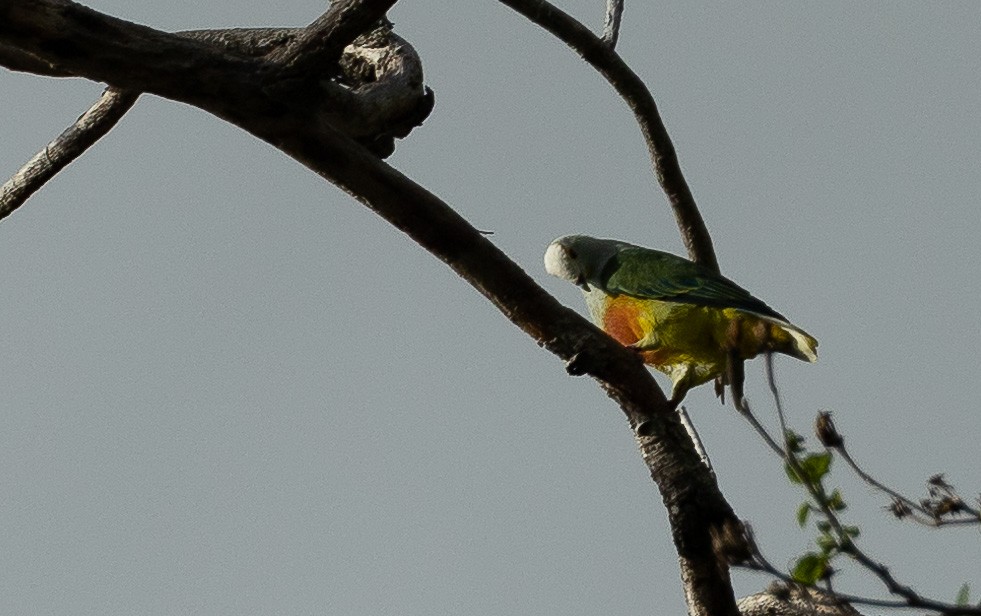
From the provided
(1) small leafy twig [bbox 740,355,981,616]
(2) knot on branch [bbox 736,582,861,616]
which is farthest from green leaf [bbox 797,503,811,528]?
(2) knot on branch [bbox 736,582,861,616]

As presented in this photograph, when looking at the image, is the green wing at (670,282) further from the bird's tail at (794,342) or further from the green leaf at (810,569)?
the green leaf at (810,569)

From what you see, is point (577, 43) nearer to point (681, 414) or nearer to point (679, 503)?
point (681, 414)

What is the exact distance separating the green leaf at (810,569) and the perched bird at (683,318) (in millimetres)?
2386

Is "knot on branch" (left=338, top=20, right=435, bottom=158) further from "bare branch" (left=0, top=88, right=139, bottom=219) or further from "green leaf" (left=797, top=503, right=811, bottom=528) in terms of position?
"green leaf" (left=797, top=503, right=811, bottom=528)

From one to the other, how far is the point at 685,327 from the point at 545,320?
4.61ft

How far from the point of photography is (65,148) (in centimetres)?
531

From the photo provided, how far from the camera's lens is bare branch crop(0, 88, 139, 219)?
525 centimetres

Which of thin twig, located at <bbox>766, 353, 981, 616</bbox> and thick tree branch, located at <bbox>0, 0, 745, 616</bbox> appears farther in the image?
thick tree branch, located at <bbox>0, 0, 745, 616</bbox>

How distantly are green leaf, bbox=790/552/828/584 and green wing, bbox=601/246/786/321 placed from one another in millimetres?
2802

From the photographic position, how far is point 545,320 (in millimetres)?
4477

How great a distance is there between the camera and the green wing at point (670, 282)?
5.61 metres

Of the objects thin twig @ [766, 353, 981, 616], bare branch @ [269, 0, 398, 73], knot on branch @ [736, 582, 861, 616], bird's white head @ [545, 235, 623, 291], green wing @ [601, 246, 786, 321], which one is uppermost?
bird's white head @ [545, 235, 623, 291]

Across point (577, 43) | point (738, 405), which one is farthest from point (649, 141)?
point (738, 405)

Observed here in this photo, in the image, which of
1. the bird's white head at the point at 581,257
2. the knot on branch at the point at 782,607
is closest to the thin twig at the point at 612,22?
the bird's white head at the point at 581,257
